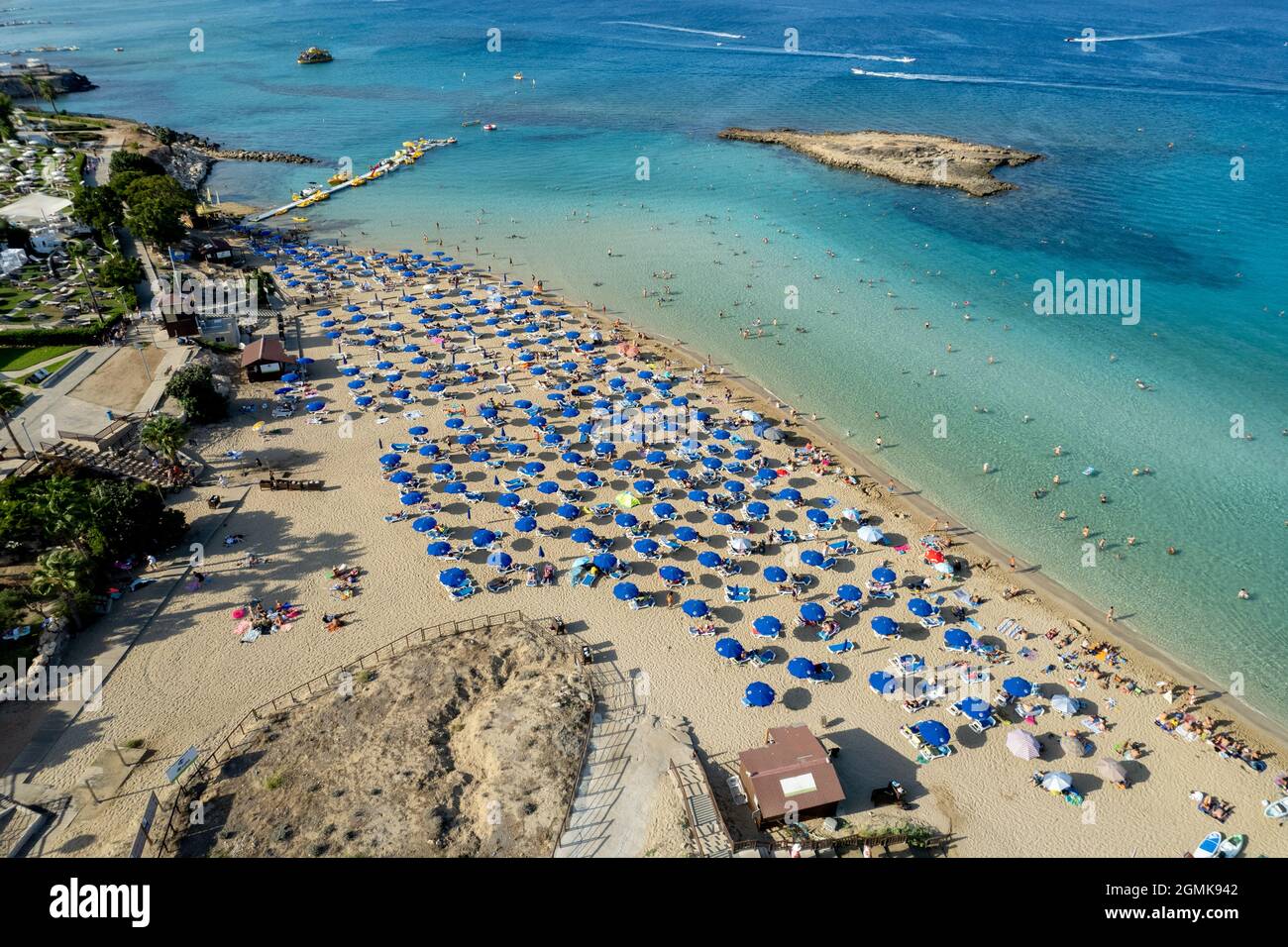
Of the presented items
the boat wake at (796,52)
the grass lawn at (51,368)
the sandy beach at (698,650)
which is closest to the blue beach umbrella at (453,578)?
the sandy beach at (698,650)

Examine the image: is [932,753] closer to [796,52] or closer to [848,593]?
[848,593]

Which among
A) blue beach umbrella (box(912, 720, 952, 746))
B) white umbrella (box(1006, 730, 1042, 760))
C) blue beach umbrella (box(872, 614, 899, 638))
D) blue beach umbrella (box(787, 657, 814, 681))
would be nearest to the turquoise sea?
white umbrella (box(1006, 730, 1042, 760))

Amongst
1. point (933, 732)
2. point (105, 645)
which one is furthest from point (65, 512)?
point (933, 732)

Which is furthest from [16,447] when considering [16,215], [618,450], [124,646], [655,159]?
[655,159]

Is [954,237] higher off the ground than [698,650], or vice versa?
[954,237]

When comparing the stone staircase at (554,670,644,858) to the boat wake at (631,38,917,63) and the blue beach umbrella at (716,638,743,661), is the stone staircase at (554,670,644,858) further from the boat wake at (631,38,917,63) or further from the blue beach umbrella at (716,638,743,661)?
the boat wake at (631,38,917,63)

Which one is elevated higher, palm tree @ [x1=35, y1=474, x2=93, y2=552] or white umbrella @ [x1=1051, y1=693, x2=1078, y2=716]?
palm tree @ [x1=35, y1=474, x2=93, y2=552]

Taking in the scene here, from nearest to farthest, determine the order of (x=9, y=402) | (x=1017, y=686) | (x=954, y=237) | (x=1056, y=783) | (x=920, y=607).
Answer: (x=1056, y=783)
(x=1017, y=686)
(x=920, y=607)
(x=9, y=402)
(x=954, y=237)
